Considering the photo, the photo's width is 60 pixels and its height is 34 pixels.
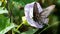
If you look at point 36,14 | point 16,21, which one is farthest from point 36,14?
point 16,21

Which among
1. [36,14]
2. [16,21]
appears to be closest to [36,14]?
[36,14]

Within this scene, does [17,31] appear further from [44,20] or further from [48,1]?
[48,1]

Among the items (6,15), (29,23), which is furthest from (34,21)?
(6,15)

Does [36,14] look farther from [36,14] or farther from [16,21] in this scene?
[16,21]

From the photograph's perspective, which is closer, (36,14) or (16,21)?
(36,14)

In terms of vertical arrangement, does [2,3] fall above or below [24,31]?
above

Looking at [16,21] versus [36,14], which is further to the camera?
[16,21]

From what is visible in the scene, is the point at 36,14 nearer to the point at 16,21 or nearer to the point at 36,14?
the point at 36,14

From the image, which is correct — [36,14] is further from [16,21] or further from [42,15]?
[16,21]

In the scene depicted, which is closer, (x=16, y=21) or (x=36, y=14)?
(x=36, y=14)

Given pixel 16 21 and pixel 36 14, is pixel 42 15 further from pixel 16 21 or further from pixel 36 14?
pixel 16 21

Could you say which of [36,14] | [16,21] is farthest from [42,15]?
[16,21]
